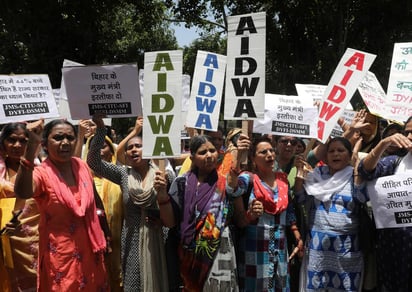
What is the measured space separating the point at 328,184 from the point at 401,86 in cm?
136

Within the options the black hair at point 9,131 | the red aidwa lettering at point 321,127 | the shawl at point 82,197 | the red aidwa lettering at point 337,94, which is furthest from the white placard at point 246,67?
the black hair at point 9,131

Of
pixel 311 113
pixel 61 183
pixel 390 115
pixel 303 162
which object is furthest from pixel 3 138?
pixel 390 115

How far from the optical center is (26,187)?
10.2 feet

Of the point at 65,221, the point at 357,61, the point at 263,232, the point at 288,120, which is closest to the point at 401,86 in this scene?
the point at 357,61

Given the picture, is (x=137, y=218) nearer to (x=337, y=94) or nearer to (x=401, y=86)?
(x=337, y=94)

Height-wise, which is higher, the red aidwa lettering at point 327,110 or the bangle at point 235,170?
the red aidwa lettering at point 327,110

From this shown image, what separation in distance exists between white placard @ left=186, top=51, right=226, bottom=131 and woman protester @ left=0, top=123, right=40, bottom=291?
1.47 metres

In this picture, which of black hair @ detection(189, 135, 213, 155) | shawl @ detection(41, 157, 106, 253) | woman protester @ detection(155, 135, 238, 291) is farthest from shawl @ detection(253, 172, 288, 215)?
shawl @ detection(41, 157, 106, 253)

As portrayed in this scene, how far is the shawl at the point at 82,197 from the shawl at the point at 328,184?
1671 millimetres

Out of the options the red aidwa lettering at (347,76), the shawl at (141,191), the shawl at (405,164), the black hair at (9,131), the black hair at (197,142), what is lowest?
the shawl at (141,191)

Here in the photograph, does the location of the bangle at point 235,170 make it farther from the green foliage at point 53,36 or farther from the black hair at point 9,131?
the green foliage at point 53,36

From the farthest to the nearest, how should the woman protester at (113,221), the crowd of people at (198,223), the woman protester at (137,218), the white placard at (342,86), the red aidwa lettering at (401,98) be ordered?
the red aidwa lettering at (401,98), the white placard at (342,86), the woman protester at (113,221), the woman protester at (137,218), the crowd of people at (198,223)

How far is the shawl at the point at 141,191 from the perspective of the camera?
3.83 meters

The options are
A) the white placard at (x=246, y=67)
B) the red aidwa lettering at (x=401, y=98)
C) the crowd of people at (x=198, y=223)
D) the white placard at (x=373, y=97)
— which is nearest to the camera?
the crowd of people at (x=198, y=223)
